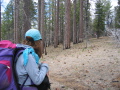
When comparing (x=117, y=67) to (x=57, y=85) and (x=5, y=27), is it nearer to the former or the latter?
(x=57, y=85)

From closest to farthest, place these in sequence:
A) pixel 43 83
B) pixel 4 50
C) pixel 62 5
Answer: pixel 4 50
pixel 43 83
pixel 62 5

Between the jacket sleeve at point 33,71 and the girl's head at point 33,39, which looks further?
the girl's head at point 33,39

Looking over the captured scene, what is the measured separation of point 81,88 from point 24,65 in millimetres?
3538

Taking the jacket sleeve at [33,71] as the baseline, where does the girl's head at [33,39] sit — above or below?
above

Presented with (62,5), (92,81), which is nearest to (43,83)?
(92,81)

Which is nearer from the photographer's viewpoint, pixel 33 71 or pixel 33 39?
pixel 33 71

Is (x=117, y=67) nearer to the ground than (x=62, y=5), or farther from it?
nearer to the ground

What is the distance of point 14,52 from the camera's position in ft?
5.85

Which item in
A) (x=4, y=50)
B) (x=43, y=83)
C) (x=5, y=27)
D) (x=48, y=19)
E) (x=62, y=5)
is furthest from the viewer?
(x=48, y=19)

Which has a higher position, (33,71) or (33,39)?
(33,39)

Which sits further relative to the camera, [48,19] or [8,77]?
[48,19]

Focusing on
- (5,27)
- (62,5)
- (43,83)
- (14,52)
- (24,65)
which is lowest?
(43,83)

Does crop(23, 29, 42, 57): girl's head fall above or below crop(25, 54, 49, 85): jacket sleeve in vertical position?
above

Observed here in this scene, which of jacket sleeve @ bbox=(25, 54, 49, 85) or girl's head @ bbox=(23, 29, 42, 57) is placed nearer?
jacket sleeve @ bbox=(25, 54, 49, 85)
